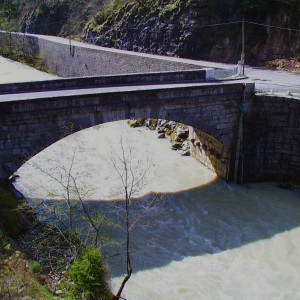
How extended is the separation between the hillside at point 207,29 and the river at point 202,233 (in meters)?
12.3

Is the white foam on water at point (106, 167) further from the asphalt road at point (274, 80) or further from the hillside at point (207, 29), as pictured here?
the hillside at point (207, 29)

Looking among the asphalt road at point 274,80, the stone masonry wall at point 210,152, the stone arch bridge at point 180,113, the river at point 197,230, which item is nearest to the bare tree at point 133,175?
the river at point 197,230

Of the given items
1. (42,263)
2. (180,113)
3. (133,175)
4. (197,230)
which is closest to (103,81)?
(180,113)

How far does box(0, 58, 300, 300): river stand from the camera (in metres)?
12.2

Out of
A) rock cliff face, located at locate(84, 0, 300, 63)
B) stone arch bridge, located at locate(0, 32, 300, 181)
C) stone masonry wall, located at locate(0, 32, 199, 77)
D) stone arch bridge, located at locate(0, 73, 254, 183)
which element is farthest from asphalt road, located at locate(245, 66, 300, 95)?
stone masonry wall, located at locate(0, 32, 199, 77)

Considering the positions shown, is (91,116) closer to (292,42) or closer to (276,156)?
(276,156)

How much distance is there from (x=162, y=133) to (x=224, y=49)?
9.68 meters

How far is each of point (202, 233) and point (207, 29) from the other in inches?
807

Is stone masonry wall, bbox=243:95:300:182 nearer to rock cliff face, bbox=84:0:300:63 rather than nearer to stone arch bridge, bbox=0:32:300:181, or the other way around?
stone arch bridge, bbox=0:32:300:181

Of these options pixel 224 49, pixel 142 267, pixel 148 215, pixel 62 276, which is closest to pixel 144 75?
pixel 148 215

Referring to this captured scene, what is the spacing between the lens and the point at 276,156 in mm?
18953

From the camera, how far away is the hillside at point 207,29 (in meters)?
28.8

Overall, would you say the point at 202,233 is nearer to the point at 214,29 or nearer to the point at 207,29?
the point at 214,29

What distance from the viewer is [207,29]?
31.3m
